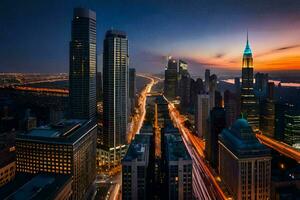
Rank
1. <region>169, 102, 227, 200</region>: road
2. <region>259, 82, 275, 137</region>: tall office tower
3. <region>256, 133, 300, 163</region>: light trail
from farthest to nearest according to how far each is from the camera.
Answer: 1. <region>259, 82, 275, 137</region>: tall office tower
2. <region>256, 133, 300, 163</region>: light trail
3. <region>169, 102, 227, 200</region>: road

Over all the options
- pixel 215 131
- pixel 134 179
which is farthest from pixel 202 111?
pixel 134 179

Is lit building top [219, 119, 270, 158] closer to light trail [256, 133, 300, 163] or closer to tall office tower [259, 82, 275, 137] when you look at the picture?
light trail [256, 133, 300, 163]

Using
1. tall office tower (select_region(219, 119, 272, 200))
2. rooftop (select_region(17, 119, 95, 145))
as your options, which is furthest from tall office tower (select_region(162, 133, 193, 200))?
rooftop (select_region(17, 119, 95, 145))

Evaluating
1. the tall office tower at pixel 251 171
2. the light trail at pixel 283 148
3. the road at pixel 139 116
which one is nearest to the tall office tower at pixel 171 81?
the road at pixel 139 116

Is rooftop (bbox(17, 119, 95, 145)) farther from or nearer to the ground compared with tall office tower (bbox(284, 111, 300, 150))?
farther from the ground

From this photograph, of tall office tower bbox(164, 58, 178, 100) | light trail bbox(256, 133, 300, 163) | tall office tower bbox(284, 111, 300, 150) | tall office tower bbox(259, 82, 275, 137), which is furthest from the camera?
tall office tower bbox(164, 58, 178, 100)

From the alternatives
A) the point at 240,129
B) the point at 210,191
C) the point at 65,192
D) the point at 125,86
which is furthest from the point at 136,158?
the point at 125,86

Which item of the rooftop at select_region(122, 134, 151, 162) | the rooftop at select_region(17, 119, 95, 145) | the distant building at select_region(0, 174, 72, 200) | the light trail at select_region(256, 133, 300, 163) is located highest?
the rooftop at select_region(17, 119, 95, 145)

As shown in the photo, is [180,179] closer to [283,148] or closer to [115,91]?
[115,91]
